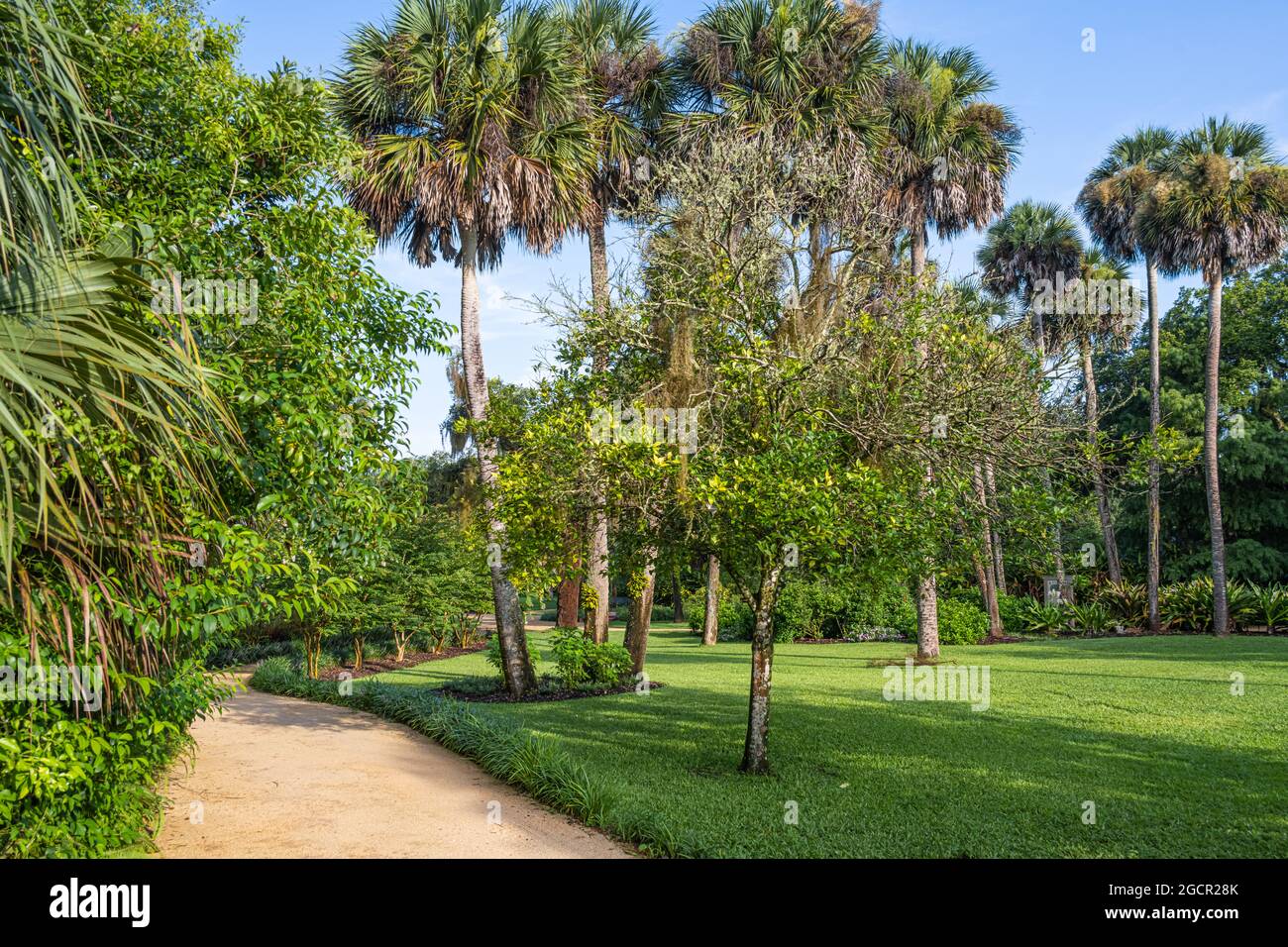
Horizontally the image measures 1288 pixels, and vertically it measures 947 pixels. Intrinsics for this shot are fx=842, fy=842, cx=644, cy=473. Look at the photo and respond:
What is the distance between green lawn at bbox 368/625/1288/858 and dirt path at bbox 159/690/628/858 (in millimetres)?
1087

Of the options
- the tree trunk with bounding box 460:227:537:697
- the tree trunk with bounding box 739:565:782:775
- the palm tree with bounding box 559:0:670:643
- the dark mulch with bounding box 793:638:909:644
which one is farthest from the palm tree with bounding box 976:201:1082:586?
the tree trunk with bounding box 739:565:782:775

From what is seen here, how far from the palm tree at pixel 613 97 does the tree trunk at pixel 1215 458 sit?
18722mm

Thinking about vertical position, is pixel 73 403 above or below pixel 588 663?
above

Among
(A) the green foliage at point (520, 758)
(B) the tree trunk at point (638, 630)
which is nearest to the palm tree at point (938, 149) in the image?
(B) the tree trunk at point (638, 630)

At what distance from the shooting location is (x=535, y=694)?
48.0ft

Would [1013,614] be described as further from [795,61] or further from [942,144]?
[795,61]

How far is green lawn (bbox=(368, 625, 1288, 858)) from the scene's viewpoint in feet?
21.2

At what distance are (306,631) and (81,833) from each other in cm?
1246

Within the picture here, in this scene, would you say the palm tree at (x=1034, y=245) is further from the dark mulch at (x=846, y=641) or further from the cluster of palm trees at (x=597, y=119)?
the dark mulch at (x=846, y=641)

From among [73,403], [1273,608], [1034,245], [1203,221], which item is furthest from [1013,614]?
[73,403]

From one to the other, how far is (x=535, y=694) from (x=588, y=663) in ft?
4.02

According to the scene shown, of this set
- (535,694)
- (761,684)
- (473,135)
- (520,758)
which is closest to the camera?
(520,758)

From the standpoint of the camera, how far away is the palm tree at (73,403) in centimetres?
332

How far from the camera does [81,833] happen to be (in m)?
5.22
